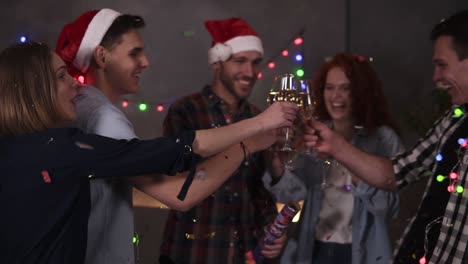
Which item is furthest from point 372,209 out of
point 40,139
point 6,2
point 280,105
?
point 6,2

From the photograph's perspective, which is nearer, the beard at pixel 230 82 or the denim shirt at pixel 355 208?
the denim shirt at pixel 355 208

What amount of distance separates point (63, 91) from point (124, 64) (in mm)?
389

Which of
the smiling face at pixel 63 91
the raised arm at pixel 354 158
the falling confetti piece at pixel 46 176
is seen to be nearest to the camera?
the falling confetti piece at pixel 46 176

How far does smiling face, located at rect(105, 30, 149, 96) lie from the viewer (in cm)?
185

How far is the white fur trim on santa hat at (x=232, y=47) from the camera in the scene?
2861 mm

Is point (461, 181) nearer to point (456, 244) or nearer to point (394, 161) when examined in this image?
point (456, 244)

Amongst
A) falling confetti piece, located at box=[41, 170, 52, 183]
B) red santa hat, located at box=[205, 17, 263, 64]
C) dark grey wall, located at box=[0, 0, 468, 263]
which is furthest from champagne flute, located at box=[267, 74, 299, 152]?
dark grey wall, located at box=[0, 0, 468, 263]

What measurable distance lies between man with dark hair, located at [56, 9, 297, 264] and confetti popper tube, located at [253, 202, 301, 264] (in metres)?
0.24

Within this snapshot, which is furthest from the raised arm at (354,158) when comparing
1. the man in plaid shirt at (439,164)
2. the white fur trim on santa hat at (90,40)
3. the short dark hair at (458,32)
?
the white fur trim on santa hat at (90,40)

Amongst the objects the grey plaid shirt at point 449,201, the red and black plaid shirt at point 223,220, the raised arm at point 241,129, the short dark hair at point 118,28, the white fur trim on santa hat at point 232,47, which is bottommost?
the red and black plaid shirt at point 223,220

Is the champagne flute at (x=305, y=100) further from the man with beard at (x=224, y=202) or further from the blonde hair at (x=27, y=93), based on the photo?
the blonde hair at (x=27, y=93)

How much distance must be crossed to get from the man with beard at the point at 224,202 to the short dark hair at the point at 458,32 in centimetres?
90

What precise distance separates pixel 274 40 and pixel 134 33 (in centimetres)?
189

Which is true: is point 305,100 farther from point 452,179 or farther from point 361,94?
point 361,94
